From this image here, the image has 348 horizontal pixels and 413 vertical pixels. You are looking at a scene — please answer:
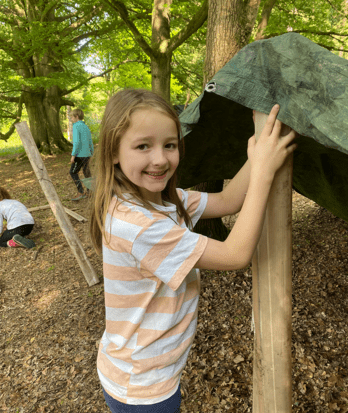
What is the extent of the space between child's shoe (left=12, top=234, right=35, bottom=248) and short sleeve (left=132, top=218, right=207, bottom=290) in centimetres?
531

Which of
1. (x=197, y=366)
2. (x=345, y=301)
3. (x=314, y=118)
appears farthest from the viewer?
(x=345, y=301)

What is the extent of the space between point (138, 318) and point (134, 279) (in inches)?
6.6

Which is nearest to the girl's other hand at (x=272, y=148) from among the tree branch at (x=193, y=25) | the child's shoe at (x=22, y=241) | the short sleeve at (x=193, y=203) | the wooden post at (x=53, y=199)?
the short sleeve at (x=193, y=203)

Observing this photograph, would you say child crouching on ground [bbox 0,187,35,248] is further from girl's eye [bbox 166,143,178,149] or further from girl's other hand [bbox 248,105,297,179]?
girl's other hand [bbox 248,105,297,179]

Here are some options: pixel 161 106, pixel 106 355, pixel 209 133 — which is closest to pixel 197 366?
pixel 106 355

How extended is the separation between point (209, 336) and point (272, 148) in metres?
2.46

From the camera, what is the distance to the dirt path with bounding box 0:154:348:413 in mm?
2387

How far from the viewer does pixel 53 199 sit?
13.1ft

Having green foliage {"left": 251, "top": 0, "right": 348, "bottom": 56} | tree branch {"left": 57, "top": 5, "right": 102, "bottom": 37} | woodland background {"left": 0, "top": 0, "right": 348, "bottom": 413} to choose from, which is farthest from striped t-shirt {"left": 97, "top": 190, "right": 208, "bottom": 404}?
tree branch {"left": 57, "top": 5, "right": 102, "bottom": 37}

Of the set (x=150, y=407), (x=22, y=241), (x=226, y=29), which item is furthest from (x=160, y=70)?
(x=150, y=407)

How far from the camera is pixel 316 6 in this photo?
25.6ft

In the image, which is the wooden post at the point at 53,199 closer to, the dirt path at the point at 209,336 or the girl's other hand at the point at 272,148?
the dirt path at the point at 209,336

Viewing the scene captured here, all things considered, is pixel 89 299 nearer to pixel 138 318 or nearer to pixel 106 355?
pixel 106 355

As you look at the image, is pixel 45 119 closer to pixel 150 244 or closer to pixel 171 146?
pixel 171 146
